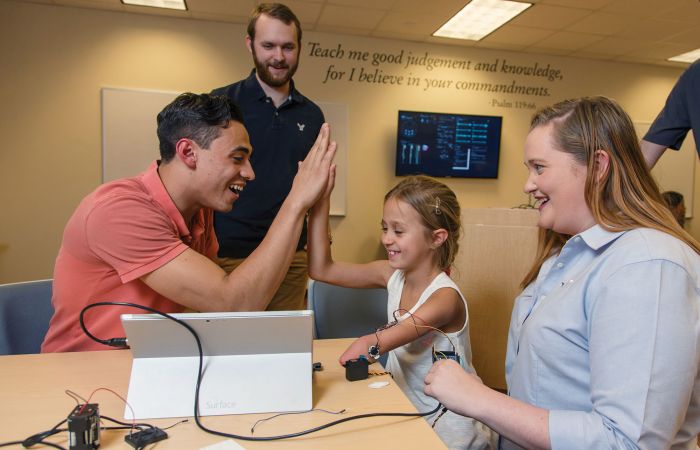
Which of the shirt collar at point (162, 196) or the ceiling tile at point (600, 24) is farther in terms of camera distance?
the ceiling tile at point (600, 24)

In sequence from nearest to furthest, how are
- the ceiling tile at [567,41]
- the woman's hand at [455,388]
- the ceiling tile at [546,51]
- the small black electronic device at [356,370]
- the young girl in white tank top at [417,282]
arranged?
the woman's hand at [455,388], the small black electronic device at [356,370], the young girl in white tank top at [417,282], the ceiling tile at [567,41], the ceiling tile at [546,51]

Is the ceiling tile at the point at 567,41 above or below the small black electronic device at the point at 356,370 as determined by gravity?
above

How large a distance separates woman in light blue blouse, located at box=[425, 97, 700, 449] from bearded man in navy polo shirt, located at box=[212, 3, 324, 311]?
128 centimetres

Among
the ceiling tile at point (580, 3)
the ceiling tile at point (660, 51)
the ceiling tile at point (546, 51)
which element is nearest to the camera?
the ceiling tile at point (580, 3)

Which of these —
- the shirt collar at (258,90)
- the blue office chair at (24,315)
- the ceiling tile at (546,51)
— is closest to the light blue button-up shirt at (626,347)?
the blue office chair at (24,315)

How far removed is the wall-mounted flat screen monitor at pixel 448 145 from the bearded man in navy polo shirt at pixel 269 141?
267cm

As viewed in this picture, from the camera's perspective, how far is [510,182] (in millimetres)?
5102

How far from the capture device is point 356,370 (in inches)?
41.3

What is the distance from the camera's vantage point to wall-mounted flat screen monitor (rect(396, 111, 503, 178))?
472cm

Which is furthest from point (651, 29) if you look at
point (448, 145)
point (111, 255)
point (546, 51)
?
point (111, 255)

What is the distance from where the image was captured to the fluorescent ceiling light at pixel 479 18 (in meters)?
3.89

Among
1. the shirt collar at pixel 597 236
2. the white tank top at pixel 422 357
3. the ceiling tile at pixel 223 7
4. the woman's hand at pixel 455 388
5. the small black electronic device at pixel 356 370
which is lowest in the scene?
the white tank top at pixel 422 357

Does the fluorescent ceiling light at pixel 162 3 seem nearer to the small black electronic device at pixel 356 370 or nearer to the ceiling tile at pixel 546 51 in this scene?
the ceiling tile at pixel 546 51

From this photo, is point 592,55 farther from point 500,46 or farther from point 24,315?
point 24,315
